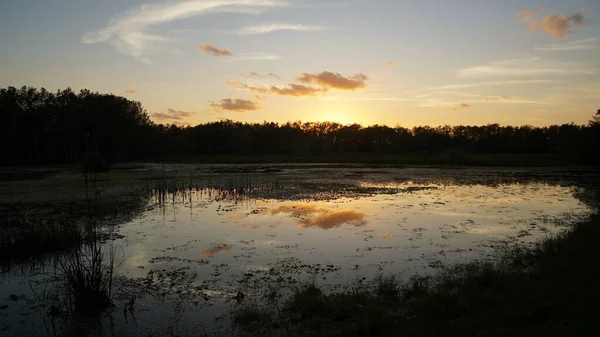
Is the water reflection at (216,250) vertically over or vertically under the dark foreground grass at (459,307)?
under

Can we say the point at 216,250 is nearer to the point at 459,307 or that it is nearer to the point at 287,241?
the point at 287,241

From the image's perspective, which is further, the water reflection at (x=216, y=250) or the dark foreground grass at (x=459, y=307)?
the water reflection at (x=216, y=250)

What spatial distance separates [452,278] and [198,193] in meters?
20.5

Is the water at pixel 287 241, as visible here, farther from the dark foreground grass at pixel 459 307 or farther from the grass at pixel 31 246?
the grass at pixel 31 246

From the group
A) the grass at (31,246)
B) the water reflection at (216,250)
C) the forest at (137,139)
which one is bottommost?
the water reflection at (216,250)

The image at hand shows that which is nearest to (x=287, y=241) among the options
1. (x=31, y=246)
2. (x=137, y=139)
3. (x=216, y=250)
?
(x=216, y=250)

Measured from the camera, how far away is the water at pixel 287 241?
27.4 ft

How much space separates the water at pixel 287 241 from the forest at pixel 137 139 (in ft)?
131

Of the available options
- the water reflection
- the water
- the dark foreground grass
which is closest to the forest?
the water

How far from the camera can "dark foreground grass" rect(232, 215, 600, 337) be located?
572 cm

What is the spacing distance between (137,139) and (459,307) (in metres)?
91.0

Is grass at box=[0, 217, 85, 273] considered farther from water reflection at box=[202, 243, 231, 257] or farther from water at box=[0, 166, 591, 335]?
water reflection at box=[202, 243, 231, 257]

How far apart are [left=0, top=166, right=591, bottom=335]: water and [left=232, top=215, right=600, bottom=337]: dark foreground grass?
3.21 ft

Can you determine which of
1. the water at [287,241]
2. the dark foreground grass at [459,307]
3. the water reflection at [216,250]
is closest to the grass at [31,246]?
the water at [287,241]
